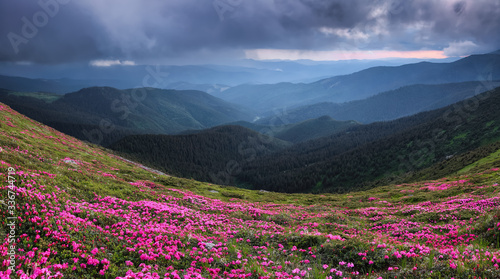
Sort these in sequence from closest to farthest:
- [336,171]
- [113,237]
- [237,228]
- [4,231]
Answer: [4,231]
[113,237]
[237,228]
[336,171]

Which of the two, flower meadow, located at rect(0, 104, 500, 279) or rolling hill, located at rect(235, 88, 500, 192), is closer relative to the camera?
flower meadow, located at rect(0, 104, 500, 279)

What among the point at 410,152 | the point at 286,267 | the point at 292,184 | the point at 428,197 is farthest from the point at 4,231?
the point at 410,152

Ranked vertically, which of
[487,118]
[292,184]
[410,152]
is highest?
[487,118]

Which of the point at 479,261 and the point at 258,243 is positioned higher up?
the point at 479,261

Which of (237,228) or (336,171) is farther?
(336,171)

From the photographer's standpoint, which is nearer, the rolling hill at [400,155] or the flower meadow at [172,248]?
the flower meadow at [172,248]

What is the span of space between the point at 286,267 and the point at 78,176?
19585 mm

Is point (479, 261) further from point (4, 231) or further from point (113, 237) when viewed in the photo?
point (4, 231)

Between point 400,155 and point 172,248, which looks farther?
point 400,155

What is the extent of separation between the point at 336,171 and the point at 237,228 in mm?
171887

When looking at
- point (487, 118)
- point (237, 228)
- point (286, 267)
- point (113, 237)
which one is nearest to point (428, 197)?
point (237, 228)

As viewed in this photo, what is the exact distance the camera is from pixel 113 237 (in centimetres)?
1202

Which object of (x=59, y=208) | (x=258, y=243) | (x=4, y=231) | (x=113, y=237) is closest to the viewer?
(x=4, y=231)

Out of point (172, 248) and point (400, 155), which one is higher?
point (172, 248)
